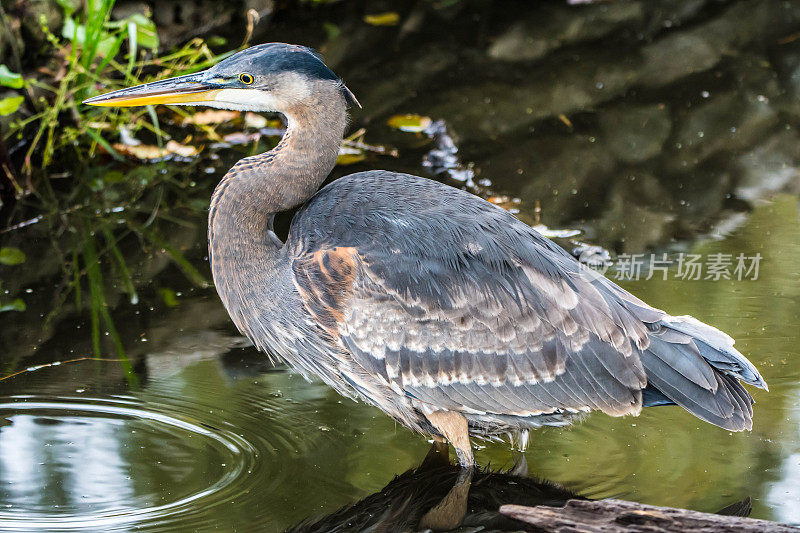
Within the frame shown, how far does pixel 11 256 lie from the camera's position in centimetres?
655

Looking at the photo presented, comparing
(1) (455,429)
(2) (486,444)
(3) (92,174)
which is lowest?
(2) (486,444)

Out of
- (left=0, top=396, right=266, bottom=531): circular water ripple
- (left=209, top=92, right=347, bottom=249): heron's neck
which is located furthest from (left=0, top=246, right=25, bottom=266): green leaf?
(left=209, top=92, right=347, bottom=249): heron's neck

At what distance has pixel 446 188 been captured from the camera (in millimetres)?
4746

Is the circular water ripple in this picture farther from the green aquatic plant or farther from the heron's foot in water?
the green aquatic plant

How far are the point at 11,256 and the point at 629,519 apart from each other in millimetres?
4597

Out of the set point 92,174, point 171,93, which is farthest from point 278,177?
point 92,174

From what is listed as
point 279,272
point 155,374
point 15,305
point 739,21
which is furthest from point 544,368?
point 739,21

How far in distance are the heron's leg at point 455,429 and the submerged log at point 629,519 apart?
2.56 ft

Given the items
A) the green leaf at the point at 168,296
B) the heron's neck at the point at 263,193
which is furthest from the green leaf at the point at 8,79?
the heron's neck at the point at 263,193

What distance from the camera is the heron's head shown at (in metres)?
4.49

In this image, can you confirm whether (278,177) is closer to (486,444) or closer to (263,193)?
(263,193)

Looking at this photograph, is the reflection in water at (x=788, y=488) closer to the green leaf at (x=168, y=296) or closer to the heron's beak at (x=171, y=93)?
the heron's beak at (x=171, y=93)

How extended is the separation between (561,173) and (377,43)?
3.36 meters

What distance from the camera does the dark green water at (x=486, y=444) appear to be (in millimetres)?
4375
